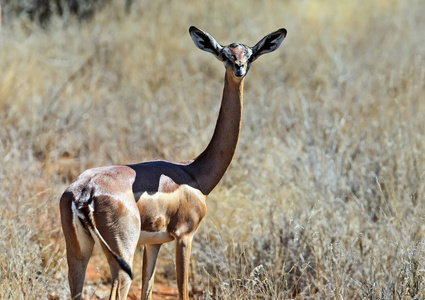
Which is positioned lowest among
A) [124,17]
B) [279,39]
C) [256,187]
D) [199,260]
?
[199,260]

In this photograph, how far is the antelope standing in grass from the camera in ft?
10.8

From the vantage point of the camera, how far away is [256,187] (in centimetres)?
593

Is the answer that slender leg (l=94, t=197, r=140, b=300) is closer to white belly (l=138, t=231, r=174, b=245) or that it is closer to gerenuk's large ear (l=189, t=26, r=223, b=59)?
white belly (l=138, t=231, r=174, b=245)

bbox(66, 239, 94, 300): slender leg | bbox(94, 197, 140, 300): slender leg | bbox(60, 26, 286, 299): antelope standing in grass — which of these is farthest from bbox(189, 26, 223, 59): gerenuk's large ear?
bbox(66, 239, 94, 300): slender leg

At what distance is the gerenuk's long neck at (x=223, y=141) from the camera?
13.1 ft

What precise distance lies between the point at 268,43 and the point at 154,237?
1.40 meters

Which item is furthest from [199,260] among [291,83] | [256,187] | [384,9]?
[384,9]

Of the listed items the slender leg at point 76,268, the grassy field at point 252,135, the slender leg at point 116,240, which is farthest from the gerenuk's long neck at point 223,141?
the slender leg at point 76,268

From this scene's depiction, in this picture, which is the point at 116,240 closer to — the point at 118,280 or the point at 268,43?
the point at 118,280

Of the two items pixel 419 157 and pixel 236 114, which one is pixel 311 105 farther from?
pixel 236 114

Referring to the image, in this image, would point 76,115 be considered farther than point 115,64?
No

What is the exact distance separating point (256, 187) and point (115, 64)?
171 inches

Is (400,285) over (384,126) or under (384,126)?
under

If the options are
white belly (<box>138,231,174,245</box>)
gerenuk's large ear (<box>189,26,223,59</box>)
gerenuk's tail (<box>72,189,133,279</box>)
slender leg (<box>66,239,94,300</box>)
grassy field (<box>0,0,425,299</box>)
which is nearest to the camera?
gerenuk's tail (<box>72,189,133,279</box>)
